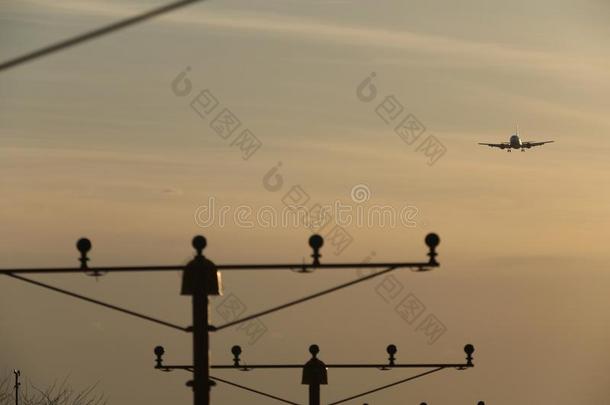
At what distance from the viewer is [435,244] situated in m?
22.5

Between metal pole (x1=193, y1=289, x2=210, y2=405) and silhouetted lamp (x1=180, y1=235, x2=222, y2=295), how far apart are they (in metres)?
0.07

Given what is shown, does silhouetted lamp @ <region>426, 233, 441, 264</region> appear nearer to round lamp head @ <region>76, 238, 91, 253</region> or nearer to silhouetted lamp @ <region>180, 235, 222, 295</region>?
silhouetted lamp @ <region>180, 235, 222, 295</region>

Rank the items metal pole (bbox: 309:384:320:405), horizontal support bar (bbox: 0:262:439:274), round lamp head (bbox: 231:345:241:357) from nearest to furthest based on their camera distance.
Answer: horizontal support bar (bbox: 0:262:439:274), metal pole (bbox: 309:384:320:405), round lamp head (bbox: 231:345:241:357)

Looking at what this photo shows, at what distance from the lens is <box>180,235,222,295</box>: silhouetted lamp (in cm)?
2169

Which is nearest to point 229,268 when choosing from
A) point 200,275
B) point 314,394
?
point 200,275

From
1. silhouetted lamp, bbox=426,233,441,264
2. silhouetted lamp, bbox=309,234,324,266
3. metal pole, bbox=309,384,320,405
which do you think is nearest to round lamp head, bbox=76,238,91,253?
silhouetted lamp, bbox=309,234,324,266

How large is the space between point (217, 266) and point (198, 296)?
0.46m

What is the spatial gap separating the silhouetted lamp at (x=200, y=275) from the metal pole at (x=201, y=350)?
0.24 feet

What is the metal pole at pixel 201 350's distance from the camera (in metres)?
21.6

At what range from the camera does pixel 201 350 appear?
852 inches

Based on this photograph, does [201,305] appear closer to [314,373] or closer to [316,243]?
[316,243]

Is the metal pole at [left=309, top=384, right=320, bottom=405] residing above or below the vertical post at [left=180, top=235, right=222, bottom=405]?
above

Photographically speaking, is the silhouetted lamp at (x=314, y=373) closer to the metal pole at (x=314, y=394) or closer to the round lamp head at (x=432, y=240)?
the metal pole at (x=314, y=394)

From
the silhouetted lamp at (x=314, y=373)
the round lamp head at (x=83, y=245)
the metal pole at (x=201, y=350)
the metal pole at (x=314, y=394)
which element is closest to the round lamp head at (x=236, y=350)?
the silhouetted lamp at (x=314, y=373)
